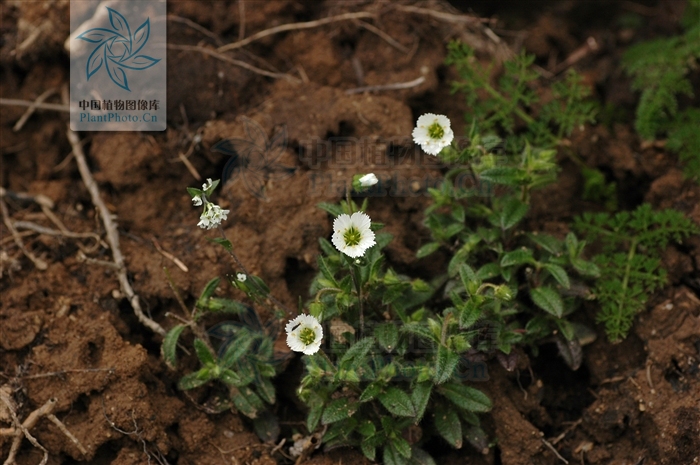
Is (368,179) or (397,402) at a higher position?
(368,179)

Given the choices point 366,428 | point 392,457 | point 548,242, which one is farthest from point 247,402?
point 548,242

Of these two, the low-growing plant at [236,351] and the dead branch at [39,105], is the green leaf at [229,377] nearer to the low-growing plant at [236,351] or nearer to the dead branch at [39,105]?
the low-growing plant at [236,351]

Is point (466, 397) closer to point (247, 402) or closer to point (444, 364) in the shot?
point (444, 364)

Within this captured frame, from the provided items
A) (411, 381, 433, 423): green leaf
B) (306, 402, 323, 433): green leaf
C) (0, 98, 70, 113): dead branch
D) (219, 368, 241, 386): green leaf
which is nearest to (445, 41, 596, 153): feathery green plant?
(411, 381, 433, 423): green leaf

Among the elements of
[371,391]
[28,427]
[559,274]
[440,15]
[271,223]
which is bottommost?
[28,427]

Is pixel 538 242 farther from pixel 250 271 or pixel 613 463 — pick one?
pixel 250 271

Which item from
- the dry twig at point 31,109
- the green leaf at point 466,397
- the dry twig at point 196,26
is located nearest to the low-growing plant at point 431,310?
the green leaf at point 466,397

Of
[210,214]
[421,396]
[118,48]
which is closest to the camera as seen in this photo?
[210,214]

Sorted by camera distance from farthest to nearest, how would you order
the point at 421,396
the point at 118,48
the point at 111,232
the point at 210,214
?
the point at 118,48, the point at 111,232, the point at 421,396, the point at 210,214
